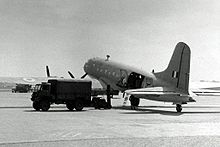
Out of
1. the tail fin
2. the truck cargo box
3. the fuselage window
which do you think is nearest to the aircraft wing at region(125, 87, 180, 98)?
the tail fin

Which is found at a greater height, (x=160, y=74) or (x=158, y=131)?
(x=160, y=74)

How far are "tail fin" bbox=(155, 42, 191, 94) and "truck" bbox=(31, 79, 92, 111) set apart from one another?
7295 millimetres

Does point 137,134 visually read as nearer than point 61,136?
No

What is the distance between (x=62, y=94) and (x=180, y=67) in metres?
10.1

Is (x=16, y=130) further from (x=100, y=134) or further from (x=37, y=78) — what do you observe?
(x=37, y=78)

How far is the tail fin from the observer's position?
32.3 m

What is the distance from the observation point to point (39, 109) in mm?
30859

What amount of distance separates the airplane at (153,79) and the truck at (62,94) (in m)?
3.55

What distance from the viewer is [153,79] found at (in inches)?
1438

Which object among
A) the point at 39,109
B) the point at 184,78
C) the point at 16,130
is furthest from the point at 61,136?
the point at 184,78

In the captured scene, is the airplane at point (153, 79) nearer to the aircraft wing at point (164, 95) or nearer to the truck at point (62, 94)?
the aircraft wing at point (164, 95)

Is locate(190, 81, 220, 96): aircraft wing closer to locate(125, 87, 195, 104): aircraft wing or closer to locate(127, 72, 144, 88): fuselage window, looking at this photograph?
locate(125, 87, 195, 104): aircraft wing

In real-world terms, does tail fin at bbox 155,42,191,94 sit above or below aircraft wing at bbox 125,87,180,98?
above

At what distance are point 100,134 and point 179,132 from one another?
3.51 m
